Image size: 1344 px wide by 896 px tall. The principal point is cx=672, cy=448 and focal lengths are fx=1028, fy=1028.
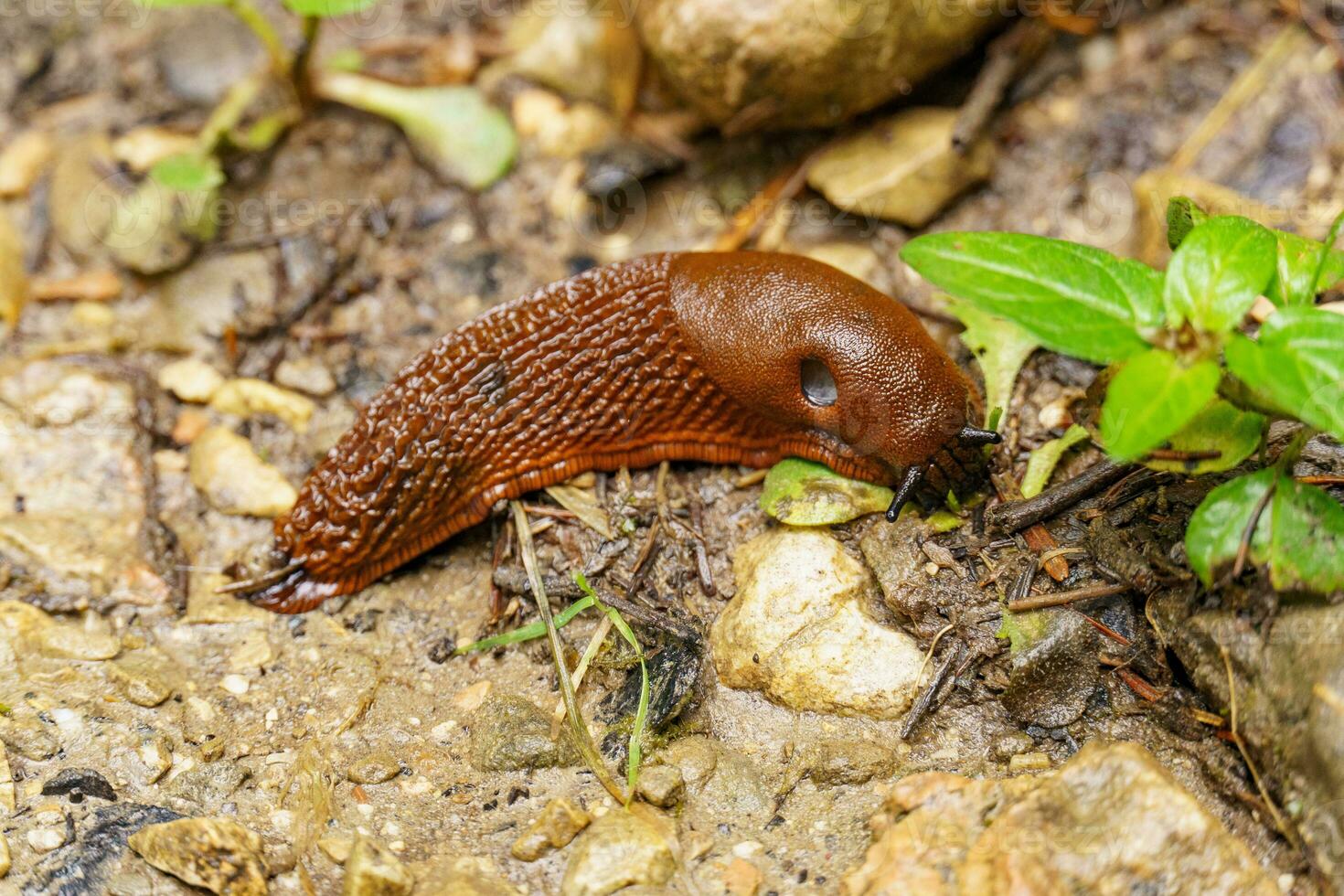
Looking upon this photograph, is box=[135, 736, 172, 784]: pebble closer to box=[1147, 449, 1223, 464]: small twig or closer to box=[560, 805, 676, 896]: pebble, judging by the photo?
box=[560, 805, 676, 896]: pebble

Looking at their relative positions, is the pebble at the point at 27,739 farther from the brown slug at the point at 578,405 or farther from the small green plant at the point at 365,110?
the small green plant at the point at 365,110

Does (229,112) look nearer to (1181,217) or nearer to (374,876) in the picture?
(374,876)

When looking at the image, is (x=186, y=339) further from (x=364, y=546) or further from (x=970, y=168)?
(x=970, y=168)

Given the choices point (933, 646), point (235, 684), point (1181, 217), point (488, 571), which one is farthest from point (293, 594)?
point (1181, 217)

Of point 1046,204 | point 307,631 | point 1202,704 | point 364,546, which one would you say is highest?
point 1046,204

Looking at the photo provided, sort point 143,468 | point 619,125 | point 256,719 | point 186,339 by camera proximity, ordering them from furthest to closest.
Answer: point 619,125, point 186,339, point 143,468, point 256,719

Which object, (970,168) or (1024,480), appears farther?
(970,168)

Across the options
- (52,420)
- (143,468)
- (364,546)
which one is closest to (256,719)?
(364,546)
